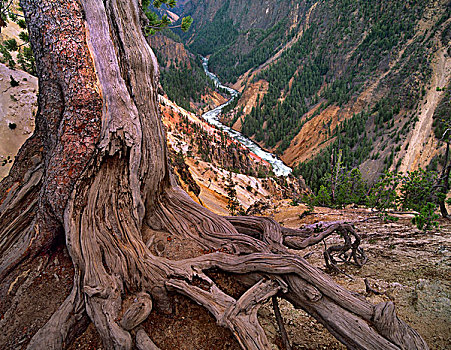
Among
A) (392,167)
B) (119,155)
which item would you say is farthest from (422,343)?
(392,167)

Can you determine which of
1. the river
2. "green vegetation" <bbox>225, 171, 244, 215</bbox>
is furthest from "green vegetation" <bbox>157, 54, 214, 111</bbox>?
"green vegetation" <bbox>225, 171, 244, 215</bbox>

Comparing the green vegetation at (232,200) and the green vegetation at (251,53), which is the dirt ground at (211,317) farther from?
the green vegetation at (251,53)

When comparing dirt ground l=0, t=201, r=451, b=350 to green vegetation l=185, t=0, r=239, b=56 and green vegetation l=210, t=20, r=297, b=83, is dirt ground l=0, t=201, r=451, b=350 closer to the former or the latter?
green vegetation l=210, t=20, r=297, b=83

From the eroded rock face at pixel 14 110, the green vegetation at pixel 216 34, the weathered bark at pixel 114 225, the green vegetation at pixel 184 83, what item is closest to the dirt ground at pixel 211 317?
the weathered bark at pixel 114 225

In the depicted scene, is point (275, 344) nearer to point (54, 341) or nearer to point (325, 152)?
point (54, 341)

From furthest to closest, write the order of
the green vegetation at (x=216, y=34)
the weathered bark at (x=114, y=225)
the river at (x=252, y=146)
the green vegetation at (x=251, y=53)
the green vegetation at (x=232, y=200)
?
the green vegetation at (x=216, y=34) → the green vegetation at (x=251, y=53) → the river at (x=252, y=146) → the green vegetation at (x=232, y=200) → the weathered bark at (x=114, y=225)

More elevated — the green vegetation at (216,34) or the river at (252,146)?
the green vegetation at (216,34)

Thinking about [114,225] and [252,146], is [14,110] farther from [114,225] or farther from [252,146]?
[252,146]

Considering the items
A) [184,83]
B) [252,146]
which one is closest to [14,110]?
[252,146]
